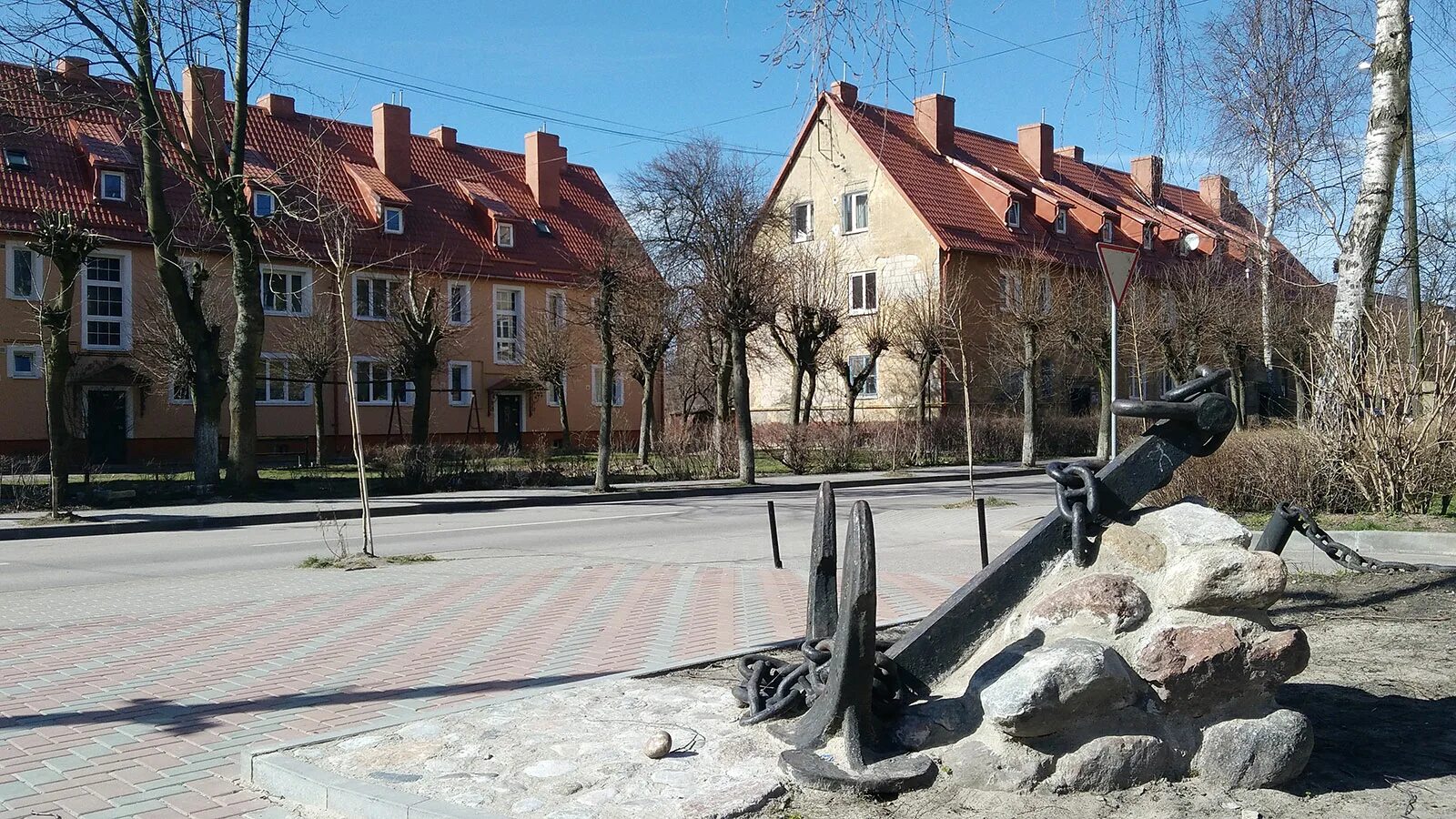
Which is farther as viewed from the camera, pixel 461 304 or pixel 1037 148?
pixel 1037 148

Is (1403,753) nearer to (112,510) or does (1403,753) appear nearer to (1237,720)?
(1237,720)

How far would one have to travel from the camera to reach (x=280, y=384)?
39.9 metres

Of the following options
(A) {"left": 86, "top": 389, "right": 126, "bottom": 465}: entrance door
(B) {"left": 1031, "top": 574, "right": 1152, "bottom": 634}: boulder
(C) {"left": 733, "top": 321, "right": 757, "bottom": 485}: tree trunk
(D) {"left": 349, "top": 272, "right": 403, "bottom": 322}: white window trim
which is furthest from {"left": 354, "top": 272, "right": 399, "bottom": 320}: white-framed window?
(B) {"left": 1031, "top": 574, "right": 1152, "bottom": 634}: boulder

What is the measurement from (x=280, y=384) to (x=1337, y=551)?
37.0 metres

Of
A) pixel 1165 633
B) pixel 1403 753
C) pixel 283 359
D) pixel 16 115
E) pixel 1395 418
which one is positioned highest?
pixel 16 115

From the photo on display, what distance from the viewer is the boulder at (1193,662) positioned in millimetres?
4363

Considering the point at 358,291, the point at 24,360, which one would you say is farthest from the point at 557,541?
the point at 358,291

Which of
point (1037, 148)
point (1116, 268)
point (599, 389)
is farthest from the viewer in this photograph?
point (1037, 148)

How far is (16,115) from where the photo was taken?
2105cm

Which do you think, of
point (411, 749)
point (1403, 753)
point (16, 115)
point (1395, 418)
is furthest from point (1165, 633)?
point (16, 115)

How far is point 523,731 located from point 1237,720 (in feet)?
9.62

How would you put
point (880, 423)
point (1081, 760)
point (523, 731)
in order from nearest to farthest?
1. point (1081, 760)
2. point (523, 731)
3. point (880, 423)

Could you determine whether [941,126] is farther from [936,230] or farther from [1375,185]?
[1375,185]

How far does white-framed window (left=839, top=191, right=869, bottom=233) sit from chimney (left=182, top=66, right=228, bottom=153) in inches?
871
